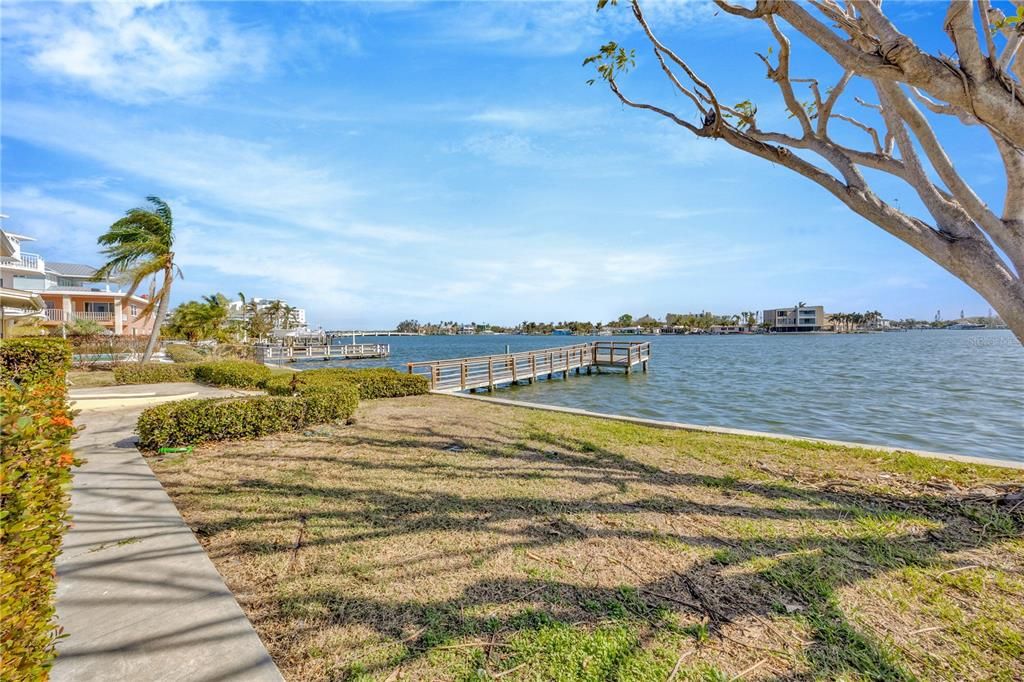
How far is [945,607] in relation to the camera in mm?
2830

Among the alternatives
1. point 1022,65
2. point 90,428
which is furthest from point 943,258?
point 90,428

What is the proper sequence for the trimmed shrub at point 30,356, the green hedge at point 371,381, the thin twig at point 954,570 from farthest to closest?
the green hedge at point 371,381
the trimmed shrub at point 30,356
the thin twig at point 954,570

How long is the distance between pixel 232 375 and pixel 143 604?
13.7m

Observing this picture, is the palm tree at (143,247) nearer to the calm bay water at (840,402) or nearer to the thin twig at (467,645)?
the calm bay water at (840,402)

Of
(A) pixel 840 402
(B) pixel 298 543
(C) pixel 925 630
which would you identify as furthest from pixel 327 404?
(A) pixel 840 402

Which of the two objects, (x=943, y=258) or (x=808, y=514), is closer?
(x=943, y=258)

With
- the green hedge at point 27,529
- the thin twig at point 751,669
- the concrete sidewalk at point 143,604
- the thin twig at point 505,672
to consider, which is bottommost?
the thin twig at point 751,669

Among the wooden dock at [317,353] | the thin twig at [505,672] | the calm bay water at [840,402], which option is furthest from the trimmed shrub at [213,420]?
the wooden dock at [317,353]

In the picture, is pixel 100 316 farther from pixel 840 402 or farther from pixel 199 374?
pixel 840 402

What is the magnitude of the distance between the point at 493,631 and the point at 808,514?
3.56 metres

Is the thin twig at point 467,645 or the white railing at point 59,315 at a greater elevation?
the white railing at point 59,315

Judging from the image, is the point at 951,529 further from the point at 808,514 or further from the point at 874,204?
the point at 874,204

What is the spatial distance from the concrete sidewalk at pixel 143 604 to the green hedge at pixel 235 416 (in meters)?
2.23

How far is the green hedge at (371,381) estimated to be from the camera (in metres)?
11.6
